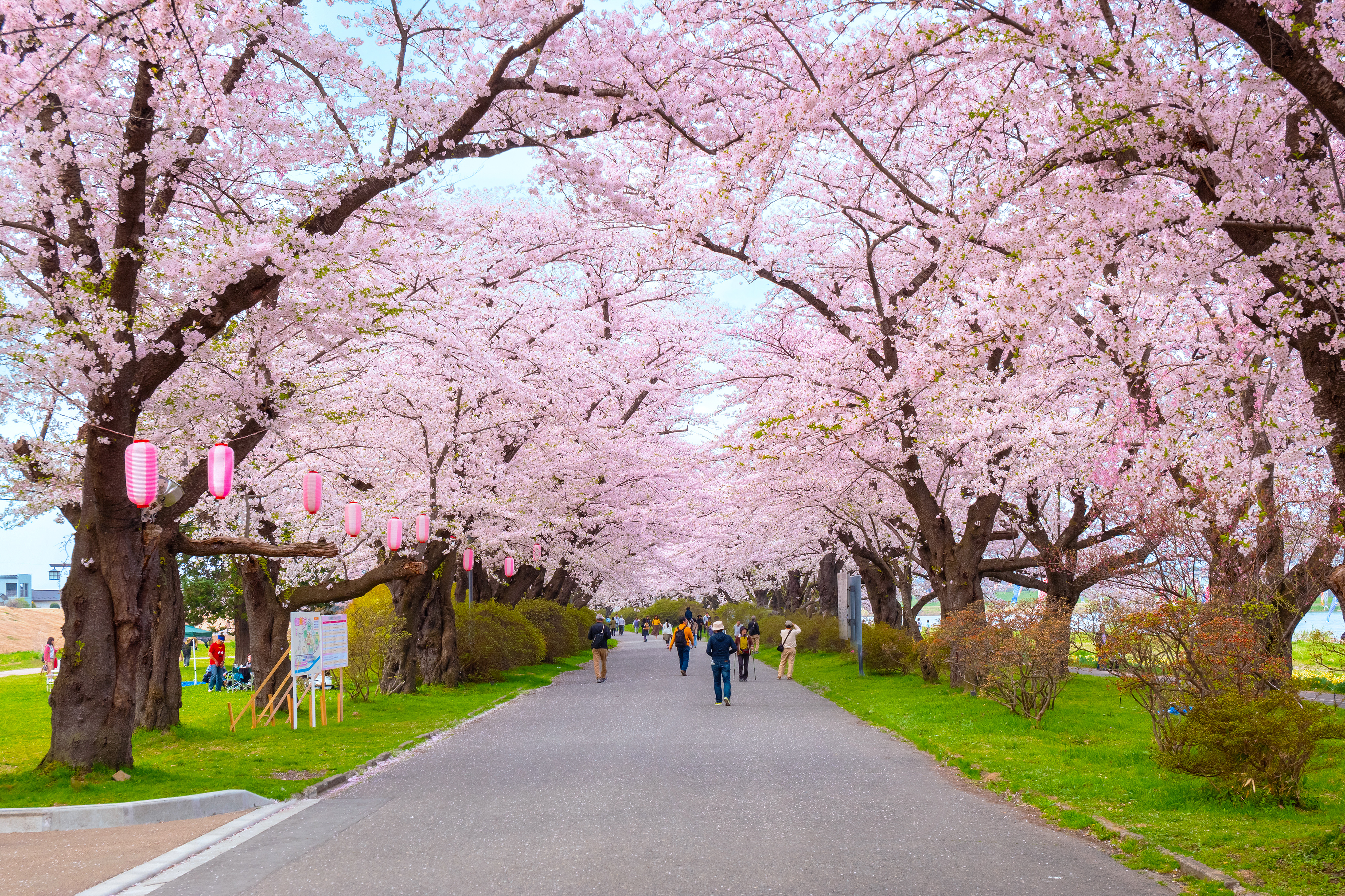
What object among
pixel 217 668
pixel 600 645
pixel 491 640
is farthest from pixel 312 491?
pixel 217 668

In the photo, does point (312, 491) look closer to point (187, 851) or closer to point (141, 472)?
point (141, 472)

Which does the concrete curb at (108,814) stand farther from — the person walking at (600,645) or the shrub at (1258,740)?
the person walking at (600,645)

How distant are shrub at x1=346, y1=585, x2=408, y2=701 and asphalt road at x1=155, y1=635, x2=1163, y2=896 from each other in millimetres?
7766

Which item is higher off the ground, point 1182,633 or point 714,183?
point 714,183

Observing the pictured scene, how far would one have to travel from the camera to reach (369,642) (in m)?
21.8

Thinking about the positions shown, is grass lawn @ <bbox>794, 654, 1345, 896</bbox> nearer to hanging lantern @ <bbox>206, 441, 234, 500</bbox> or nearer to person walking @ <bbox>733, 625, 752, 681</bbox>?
person walking @ <bbox>733, 625, 752, 681</bbox>

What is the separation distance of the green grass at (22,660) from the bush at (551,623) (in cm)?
2408

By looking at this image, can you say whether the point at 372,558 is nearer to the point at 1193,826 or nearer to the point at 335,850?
the point at 335,850

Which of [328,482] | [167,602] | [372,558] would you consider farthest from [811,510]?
[167,602]

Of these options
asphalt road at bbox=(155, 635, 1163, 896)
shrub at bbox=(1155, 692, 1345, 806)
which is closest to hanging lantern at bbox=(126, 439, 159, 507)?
asphalt road at bbox=(155, 635, 1163, 896)

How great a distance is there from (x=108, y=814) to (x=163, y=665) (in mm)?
8011

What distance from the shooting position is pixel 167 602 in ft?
54.9

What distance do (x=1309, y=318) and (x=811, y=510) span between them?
2362 cm

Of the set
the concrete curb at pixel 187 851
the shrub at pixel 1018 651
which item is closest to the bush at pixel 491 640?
the shrub at pixel 1018 651
